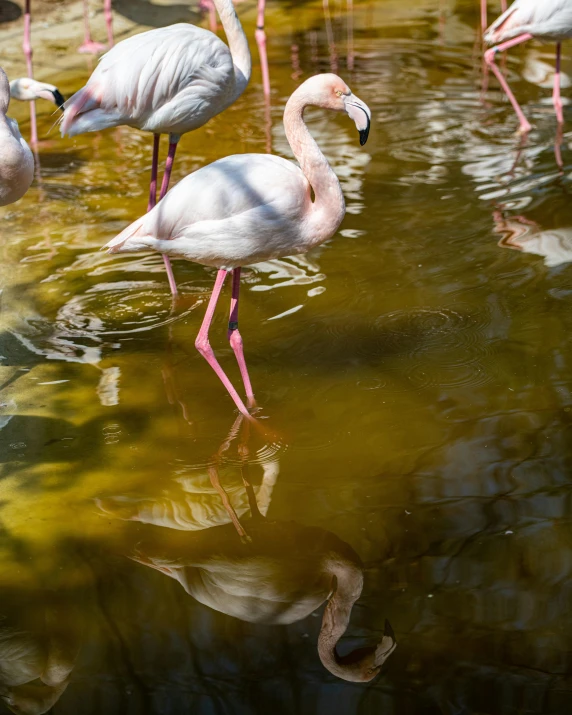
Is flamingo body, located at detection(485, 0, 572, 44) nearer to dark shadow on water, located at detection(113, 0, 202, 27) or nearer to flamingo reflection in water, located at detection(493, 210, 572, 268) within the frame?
flamingo reflection in water, located at detection(493, 210, 572, 268)

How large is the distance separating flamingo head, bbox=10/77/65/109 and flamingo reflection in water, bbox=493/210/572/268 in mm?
2722

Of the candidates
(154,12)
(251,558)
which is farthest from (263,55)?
(251,558)

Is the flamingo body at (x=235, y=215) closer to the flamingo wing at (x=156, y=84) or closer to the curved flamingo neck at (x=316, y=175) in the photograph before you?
the curved flamingo neck at (x=316, y=175)

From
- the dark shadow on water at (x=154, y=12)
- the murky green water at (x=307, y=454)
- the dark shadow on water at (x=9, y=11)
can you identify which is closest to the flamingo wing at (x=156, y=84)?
the murky green water at (x=307, y=454)

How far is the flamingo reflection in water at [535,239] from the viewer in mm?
4934

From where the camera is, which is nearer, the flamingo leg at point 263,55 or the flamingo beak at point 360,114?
the flamingo beak at point 360,114

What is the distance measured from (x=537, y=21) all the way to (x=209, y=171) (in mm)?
4199

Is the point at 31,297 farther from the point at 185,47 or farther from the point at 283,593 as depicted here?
the point at 283,593

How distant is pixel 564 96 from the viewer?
7625 mm

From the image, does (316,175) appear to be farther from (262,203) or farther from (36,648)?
(36,648)

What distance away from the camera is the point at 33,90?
5.77m

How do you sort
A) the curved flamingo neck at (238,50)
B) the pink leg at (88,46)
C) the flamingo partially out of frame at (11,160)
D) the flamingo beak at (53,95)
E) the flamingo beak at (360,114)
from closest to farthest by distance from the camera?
the flamingo beak at (360,114) → the flamingo partially out of frame at (11,160) → the curved flamingo neck at (238,50) → the flamingo beak at (53,95) → the pink leg at (88,46)

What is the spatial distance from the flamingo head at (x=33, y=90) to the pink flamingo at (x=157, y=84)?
821mm

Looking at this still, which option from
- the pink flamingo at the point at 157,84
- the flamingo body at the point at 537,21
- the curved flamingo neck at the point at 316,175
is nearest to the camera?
the curved flamingo neck at the point at 316,175
